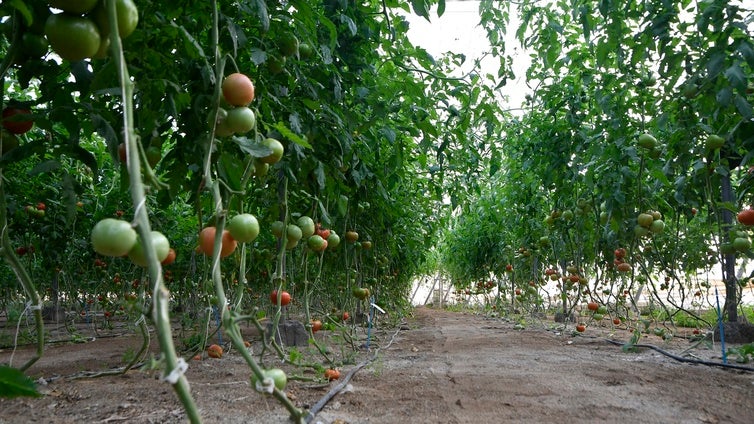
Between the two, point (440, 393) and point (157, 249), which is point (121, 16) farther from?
point (440, 393)

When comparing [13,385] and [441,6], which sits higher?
[441,6]

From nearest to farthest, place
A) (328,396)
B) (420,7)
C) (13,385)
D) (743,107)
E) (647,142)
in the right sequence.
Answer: (13,385)
(420,7)
(328,396)
(743,107)
(647,142)

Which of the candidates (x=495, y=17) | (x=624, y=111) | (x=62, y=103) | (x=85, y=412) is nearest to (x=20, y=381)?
(x=62, y=103)

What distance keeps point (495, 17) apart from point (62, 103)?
9.84ft

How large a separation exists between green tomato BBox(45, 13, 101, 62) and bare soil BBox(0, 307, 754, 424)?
1103 millimetres

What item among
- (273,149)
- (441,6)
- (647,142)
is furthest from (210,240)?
(647,142)

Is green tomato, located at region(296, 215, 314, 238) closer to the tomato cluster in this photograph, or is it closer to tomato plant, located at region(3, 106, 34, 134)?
tomato plant, located at region(3, 106, 34, 134)

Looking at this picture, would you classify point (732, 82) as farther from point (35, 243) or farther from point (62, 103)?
point (35, 243)

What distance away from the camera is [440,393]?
8.08ft

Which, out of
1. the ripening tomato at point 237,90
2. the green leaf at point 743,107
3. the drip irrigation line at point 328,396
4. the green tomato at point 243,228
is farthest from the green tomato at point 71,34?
the green leaf at point 743,107

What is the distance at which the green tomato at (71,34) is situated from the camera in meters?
0.81

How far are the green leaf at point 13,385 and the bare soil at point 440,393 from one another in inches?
37.6

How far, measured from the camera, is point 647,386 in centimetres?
263

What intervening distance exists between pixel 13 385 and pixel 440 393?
210 cm
